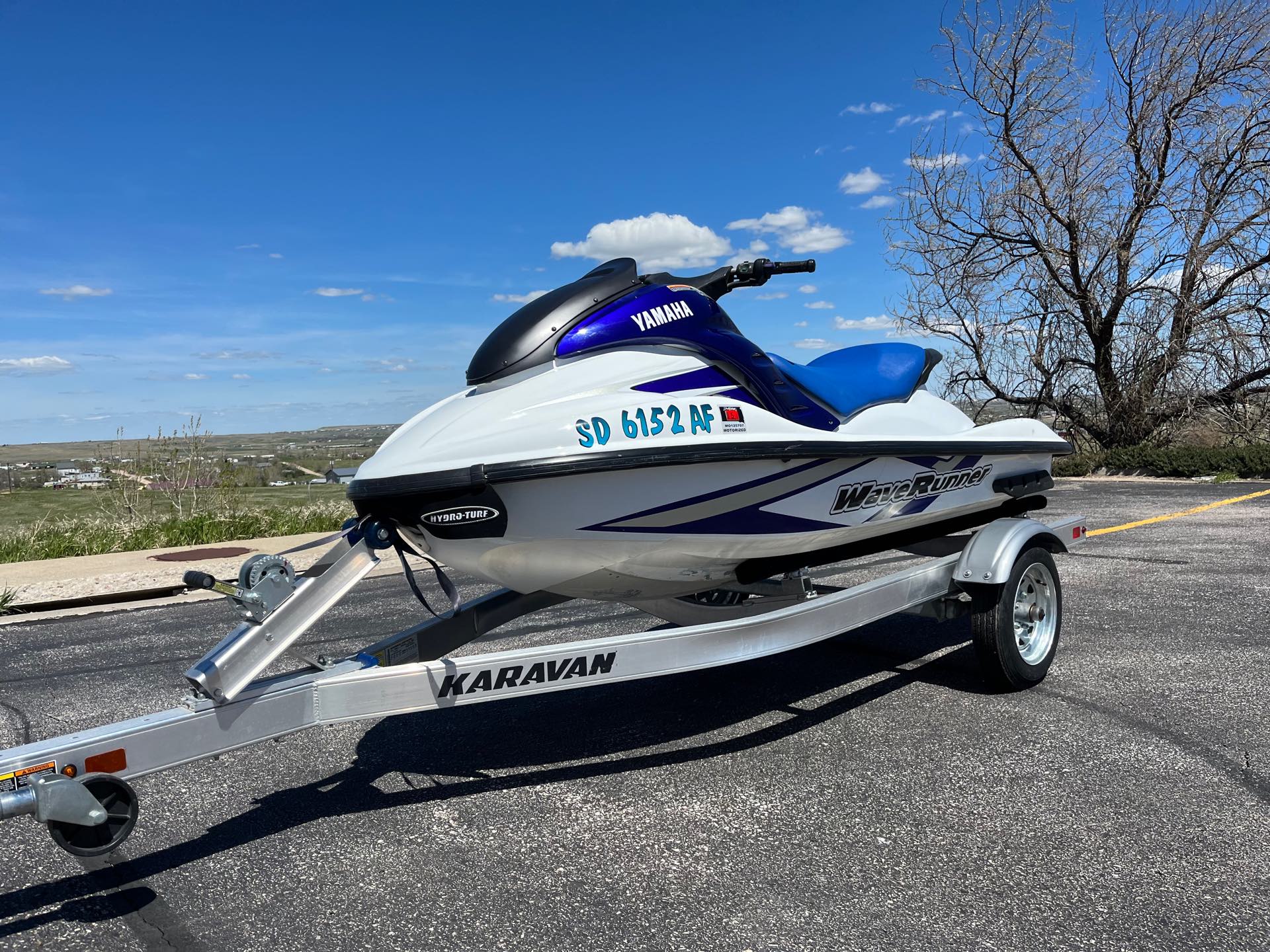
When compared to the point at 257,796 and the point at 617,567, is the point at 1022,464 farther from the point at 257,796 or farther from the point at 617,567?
the point at 257,796

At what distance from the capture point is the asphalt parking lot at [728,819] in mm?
2434

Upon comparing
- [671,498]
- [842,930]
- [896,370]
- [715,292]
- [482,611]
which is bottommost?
[842,930]

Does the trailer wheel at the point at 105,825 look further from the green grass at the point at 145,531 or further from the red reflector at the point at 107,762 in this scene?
the green grass at the point at 145,531

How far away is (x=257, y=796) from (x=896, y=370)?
3.42 meters

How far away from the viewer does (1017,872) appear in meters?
2.64

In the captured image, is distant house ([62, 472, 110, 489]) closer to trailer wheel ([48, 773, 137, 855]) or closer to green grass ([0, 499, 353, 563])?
green grass ([0, 499, 353, 563])

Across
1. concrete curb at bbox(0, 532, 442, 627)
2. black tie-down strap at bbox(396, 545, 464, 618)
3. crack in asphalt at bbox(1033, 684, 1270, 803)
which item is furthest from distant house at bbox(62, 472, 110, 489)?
crack in asphalt at bbox(1033, 684, 1270, 803)

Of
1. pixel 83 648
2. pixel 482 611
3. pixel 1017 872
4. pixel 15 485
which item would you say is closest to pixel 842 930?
pixel 1017 872

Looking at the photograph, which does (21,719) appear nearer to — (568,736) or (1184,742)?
(568,736)

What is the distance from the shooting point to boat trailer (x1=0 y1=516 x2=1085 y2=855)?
2.39m

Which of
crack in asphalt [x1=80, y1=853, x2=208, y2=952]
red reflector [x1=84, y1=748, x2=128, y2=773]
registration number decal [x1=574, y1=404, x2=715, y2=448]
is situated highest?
registration number decal [x1=574, y1=404, x2=715, y2=448]

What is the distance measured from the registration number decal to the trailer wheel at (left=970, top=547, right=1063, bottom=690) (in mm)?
1709

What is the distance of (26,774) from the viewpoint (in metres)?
2.30

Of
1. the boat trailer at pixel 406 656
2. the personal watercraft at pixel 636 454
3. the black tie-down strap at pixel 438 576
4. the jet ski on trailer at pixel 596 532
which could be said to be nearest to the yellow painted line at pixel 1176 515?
the boat trailer at pixel 406 656
